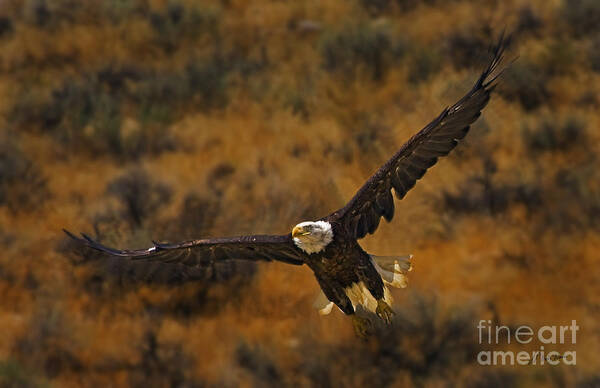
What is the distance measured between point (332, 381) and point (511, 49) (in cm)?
986

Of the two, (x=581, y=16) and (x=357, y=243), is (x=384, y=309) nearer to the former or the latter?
(x=357, y=243)

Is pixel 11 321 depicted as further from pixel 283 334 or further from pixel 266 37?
pixel 266 37

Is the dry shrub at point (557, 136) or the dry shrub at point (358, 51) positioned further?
the dry shrub at point (358, 51)

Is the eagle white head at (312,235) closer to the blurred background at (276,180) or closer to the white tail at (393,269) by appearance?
the white tail at (393,269)

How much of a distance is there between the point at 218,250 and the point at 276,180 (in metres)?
6.43

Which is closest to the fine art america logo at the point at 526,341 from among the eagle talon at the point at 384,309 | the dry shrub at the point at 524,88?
the eagle talon at the point at 384,309

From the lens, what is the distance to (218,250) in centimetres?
997

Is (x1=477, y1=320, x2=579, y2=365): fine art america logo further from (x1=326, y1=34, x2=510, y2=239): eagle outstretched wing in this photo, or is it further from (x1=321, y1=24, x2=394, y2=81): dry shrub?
(x1=321, y1=24, x2=394, y2=81): dry shrub

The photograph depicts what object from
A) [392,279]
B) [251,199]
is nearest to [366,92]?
[251,199]

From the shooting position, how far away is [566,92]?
18.2 m

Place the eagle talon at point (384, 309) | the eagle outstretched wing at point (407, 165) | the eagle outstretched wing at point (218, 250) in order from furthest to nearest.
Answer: the eagle talon at point (384, 309), the eagle outstretched wing at point (218, 250), the eagle outstretched wing at point (407, 165)

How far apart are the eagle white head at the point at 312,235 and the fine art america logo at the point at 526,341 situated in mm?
4148

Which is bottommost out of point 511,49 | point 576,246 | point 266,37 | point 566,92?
point 576,246

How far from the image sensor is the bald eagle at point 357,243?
8.88 meters
